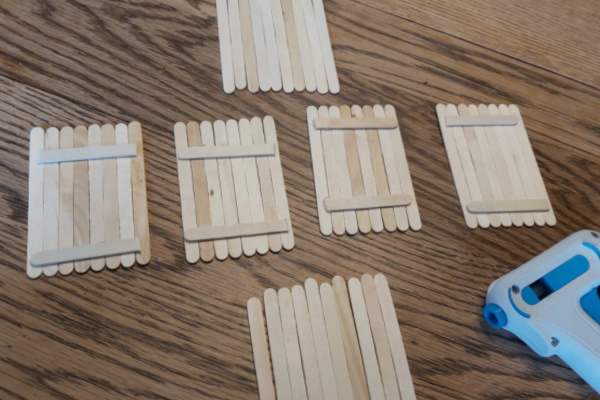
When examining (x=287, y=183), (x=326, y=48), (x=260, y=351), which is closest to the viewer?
(x=260, y=351)

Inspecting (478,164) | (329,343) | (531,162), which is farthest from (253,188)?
(531,162)


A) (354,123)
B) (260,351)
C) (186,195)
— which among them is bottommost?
(260,351)

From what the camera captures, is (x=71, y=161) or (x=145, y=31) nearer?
(x=71, y=161)

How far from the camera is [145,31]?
790 millimetres

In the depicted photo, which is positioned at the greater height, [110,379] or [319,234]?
[319,234]

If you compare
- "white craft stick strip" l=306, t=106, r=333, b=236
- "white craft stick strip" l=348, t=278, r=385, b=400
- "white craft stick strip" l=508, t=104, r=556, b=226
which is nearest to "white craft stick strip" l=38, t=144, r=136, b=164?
"white craft stick strip" l=306, t=106, r=333, b=236

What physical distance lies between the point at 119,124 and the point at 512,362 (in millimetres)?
667

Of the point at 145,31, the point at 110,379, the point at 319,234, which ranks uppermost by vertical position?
the point at 145,31

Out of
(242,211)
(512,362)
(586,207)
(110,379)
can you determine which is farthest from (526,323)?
(110,379)

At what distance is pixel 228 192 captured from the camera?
2.32ft

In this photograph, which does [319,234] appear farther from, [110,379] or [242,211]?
[110,379]

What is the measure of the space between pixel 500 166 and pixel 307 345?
0.44 m

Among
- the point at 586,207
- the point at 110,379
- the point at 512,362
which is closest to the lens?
the point at 110,379

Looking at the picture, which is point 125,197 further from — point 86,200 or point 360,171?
point 360,171
